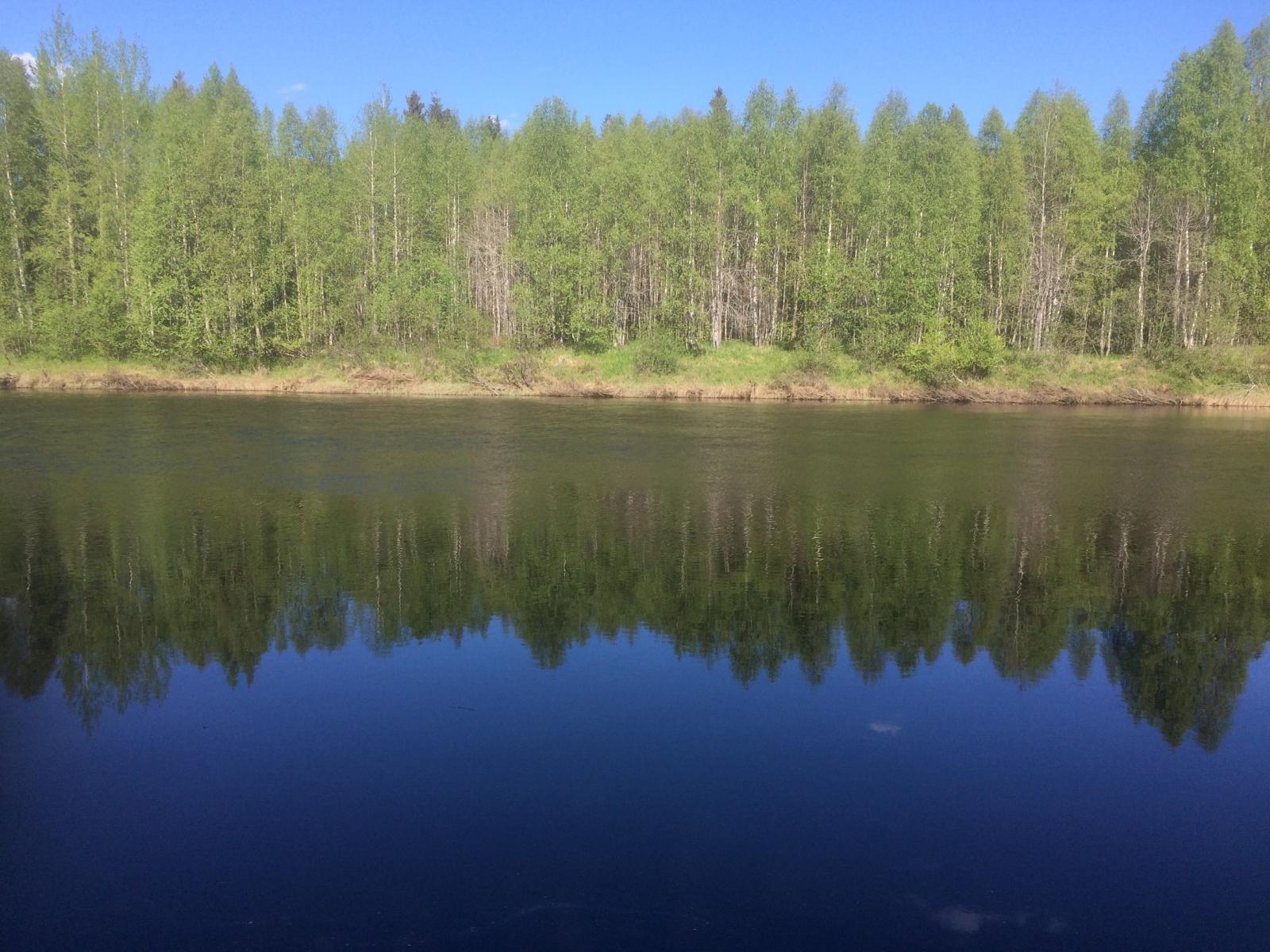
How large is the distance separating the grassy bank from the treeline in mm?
1625

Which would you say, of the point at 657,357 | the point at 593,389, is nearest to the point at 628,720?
the point at 593,389

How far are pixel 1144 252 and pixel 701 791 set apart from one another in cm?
Result: 5090

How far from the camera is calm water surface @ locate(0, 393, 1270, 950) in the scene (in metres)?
6.47

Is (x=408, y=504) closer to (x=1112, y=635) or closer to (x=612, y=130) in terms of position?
(x=1112, y=635)

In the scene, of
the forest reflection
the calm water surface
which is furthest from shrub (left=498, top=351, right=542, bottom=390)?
the forest reflection

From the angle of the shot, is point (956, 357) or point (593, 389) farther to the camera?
point (593, 389)

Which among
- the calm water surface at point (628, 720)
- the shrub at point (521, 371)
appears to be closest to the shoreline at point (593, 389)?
the shrub at point (521, 371)

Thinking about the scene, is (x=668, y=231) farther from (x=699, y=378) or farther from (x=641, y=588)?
(x=641, y=588)

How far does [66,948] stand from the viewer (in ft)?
19.5

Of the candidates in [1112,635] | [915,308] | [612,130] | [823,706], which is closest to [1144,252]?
[915,308]

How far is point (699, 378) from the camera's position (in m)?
49.4

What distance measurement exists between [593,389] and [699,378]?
226 inches

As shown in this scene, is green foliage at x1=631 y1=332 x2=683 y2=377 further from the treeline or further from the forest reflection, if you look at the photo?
the forest reflection

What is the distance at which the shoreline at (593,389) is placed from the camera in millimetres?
47594
